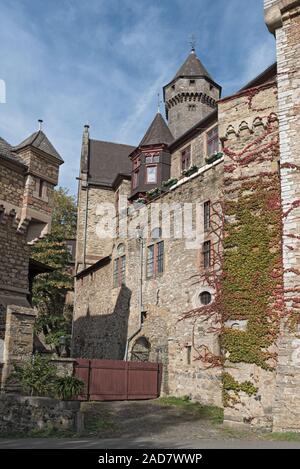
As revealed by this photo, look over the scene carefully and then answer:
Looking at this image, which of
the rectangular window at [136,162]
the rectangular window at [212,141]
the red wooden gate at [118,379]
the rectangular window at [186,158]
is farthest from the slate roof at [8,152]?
the rectangular window at [136,162]

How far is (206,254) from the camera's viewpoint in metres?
20.0

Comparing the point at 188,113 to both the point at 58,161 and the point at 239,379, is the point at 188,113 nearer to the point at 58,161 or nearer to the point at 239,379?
the point at 58,161

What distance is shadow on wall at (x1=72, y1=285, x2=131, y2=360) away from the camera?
25.4m

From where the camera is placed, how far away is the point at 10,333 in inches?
533

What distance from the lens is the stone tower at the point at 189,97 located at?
3675cm

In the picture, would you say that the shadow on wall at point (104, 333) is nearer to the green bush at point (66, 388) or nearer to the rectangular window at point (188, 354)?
the rectangular window at point (188, 354)

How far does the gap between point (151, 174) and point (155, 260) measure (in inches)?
284

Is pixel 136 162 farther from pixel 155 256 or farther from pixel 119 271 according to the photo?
pixel 155 256

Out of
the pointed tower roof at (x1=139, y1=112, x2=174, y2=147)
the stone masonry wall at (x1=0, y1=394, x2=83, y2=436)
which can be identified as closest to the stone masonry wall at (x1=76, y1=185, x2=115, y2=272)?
the pointed tower roof at (x1=139, y1=112, x2=174, y2=147)

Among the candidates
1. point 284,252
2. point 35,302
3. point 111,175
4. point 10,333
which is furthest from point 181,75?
point 10,333

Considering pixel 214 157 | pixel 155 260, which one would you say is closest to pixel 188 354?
pixel 155 260

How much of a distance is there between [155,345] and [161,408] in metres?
4.22

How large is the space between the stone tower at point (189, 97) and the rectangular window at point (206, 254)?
1789 centimetres

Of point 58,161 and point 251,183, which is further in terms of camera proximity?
point 58,161
